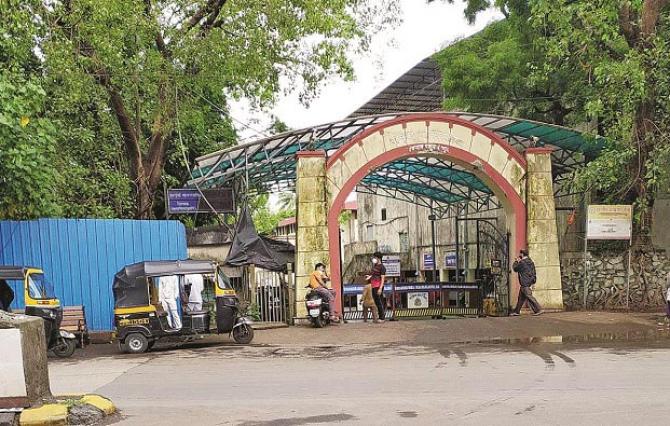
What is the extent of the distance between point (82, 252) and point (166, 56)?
5418 mm

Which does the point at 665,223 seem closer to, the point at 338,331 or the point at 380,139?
the point at 380,139

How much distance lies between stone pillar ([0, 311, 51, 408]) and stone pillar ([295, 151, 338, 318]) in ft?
32.8

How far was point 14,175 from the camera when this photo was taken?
1377cm

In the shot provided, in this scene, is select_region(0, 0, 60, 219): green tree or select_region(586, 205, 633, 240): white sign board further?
select_region(586, 205, 633, 240): white sign board

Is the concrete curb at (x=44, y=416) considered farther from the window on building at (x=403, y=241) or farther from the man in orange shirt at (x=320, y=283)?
the window on building at (x=403, y=241)

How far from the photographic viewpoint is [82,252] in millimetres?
16031

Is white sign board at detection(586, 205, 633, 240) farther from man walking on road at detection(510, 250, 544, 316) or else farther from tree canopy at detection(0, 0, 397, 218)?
tree canopy at detection(0, 0, 397, 218)

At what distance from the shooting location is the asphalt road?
7.21 meters

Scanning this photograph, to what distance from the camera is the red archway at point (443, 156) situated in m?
17.5

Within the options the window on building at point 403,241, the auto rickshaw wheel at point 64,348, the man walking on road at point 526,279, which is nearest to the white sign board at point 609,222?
the man walking on road at point 526,279

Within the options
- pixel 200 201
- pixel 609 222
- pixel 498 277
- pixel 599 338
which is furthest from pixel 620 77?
pixel 200 201

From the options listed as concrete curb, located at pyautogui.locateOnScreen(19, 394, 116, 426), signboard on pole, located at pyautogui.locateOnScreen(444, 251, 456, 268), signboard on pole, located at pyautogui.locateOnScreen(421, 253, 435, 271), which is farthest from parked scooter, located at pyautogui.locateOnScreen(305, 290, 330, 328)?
signboard on pole, located at pyautogui.locateOnScreen(421, 253, 435, 271)

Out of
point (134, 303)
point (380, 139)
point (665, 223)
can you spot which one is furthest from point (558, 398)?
point (665, 223)

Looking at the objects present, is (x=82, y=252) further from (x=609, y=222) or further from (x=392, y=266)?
(x=609, y=222)
